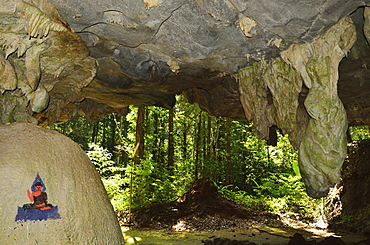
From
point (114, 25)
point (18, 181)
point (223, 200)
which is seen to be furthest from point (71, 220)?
point (223, 200)

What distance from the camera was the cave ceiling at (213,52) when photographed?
13.2 ft

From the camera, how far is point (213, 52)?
5.51 m

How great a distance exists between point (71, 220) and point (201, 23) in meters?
3.20

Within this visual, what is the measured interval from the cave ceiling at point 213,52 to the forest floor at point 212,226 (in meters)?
5.10

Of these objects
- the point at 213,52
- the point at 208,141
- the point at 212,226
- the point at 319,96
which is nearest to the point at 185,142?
the point at 208,141

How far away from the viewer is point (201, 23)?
451 centimetres

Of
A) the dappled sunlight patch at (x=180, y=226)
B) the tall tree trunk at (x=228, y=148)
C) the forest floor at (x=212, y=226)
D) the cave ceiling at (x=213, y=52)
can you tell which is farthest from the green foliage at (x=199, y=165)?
the cave ceiling at (x=213, y=52)

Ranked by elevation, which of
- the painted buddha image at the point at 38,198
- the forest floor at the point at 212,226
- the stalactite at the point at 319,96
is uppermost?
the stalactite at the point at 319,96

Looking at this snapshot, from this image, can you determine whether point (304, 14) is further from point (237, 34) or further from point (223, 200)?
point (223, 200)

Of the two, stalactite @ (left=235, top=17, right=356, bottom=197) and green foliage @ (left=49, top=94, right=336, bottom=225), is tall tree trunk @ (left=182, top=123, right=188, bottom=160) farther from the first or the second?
stalactite @ (left=235, top=17, right=356, bottom=197)

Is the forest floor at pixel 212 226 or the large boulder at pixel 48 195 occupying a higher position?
the large boulder at pixel 48 195

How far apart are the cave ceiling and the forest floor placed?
5097 millimetres

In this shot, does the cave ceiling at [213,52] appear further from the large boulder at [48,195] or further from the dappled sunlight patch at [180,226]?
the dappled sunlight patch at [180,226]

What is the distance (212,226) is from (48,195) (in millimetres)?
10354
